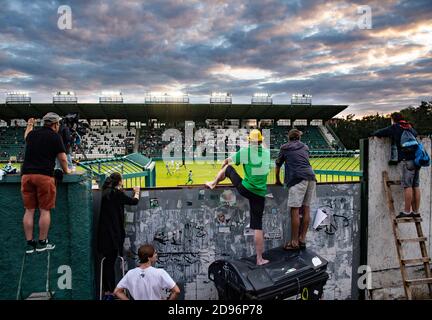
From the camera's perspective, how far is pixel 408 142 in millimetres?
5496

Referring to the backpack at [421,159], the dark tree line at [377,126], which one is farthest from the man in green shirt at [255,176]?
the dark tree line at [377,126]

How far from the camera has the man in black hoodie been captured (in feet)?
18.2

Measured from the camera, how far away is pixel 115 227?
4.66 m

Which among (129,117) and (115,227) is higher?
(129,117)

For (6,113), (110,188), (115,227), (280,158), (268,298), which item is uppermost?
(6,113)

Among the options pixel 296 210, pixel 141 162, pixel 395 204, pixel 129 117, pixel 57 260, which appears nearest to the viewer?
pixel 57 260

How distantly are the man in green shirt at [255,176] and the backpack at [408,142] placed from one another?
246cm

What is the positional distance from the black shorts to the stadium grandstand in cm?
4232

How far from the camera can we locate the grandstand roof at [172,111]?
168ft

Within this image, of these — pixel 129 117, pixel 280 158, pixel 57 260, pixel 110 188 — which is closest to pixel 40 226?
pixel 57 260
